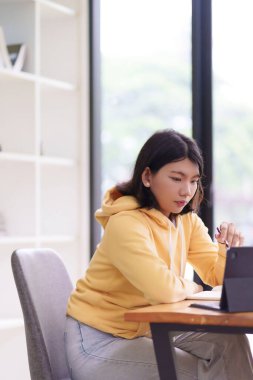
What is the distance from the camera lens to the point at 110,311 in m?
2.04

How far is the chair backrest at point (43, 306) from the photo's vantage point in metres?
1.97

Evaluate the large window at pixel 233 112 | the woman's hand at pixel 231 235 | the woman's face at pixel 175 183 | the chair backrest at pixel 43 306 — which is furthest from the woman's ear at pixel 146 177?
the large window at pixel 233 112

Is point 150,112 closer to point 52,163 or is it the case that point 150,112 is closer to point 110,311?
point 52,163

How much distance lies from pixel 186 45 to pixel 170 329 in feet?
7.42

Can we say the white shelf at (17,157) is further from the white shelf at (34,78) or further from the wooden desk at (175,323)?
the wooden desk at (175,323)

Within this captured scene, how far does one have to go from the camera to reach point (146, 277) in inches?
74.5

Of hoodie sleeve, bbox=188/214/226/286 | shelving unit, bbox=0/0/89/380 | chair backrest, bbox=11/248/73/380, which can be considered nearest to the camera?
chair backrest, bbox=11/248/73/380

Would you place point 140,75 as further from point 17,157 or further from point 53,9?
point 17,157

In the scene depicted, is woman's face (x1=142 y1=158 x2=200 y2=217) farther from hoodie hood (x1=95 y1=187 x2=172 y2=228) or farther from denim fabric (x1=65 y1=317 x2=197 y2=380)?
denim fabric (x1=65 y1=317 x2=197 y2=380)

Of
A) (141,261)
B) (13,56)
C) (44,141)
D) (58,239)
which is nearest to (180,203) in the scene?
(141,261)

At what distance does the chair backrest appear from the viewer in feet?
6.48

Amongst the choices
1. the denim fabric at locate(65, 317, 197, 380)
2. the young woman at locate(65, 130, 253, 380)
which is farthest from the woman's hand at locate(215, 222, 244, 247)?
the denim fabric at locate(65, 317, 197, 380)

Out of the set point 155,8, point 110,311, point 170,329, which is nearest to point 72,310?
point 110,311

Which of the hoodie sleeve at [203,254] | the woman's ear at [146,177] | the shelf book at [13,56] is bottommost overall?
the hoodie sleeve at [203,254]
